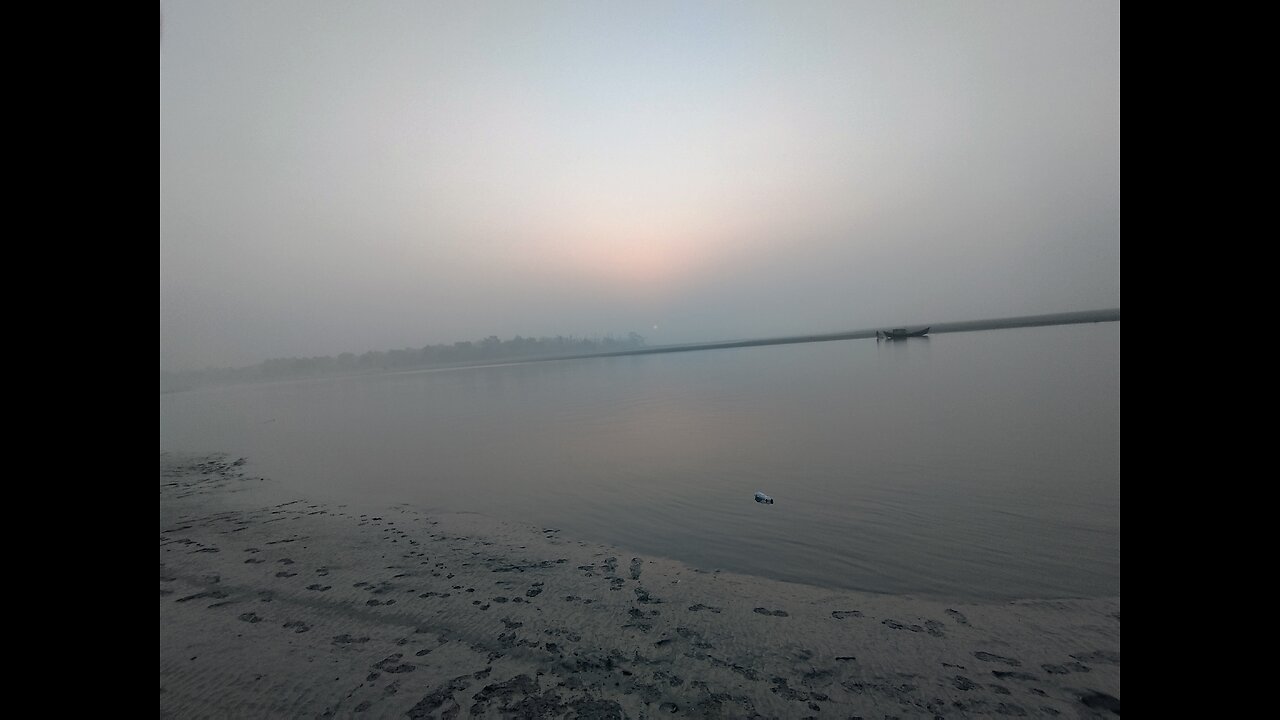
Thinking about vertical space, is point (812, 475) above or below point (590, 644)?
above

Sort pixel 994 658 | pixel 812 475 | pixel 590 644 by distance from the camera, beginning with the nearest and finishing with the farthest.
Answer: pixel 994 658, pixel 590 644, pixel 812 475

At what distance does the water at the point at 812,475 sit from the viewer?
7559 millimetres

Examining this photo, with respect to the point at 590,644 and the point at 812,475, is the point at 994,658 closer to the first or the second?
the point at 590,644

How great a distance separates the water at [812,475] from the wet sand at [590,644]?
0.92 meters

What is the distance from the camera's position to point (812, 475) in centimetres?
1177

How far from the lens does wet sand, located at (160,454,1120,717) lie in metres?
4.58

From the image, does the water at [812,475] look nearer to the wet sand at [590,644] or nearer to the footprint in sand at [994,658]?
the wet sand at [590,644]

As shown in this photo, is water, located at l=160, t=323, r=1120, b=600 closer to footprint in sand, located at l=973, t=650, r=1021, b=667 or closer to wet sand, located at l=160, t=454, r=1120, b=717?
wet sand, located at l=160, t=454, r=1120, b=717

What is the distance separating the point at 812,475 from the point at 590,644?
25.7ft

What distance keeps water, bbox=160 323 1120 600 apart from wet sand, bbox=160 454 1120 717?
92 cm

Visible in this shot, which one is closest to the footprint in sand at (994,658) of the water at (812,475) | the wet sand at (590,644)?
the wet sand at (590,644)

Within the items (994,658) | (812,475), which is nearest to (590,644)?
(994,658)

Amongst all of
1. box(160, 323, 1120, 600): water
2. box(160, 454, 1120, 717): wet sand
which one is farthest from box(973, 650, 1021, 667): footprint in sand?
box(160, 323, 1120, 600): water
